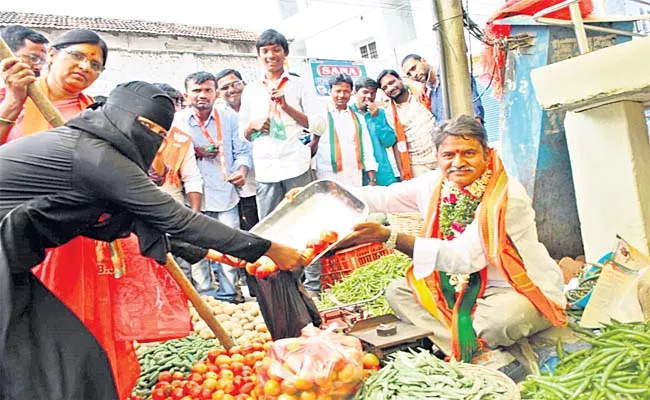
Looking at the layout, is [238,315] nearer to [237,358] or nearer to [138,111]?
[237,358]

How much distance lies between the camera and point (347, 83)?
640 centimetres

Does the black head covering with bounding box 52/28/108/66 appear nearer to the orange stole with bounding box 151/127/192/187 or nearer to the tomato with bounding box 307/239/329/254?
the tomato with bounding box 307/239/329/254

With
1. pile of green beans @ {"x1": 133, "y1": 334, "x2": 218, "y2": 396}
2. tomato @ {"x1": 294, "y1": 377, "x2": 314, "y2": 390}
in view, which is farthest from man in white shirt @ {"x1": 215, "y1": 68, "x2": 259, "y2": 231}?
tomato @ {"x1": 294, "y1": 377, "x2": 314, "y2": 390}

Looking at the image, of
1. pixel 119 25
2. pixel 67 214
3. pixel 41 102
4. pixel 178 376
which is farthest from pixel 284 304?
pixel 119 25

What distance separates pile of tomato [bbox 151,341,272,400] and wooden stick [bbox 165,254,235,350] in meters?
0.08

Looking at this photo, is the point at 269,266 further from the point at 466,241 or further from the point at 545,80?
the point at 545,80

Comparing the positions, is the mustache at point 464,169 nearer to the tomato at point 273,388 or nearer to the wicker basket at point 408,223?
the tomato at point 273,388

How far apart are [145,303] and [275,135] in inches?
106

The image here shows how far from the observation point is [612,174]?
4.53 metres

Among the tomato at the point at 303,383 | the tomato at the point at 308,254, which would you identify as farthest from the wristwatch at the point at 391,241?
the tomato at the point at 303,383

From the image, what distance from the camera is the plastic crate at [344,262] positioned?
589 cm

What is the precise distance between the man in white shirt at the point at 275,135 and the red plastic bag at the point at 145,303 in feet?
7.49

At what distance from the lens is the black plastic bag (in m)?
3.25

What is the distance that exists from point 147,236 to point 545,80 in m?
3.13
